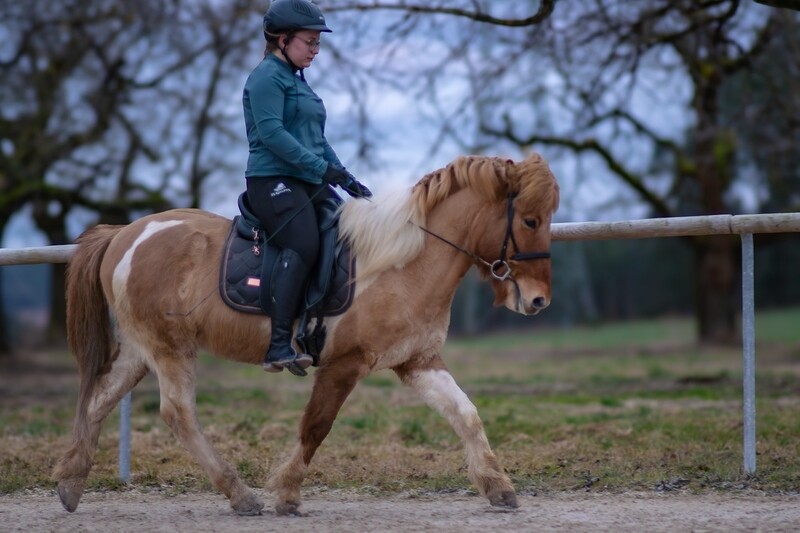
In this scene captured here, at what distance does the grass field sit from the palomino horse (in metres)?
0.96

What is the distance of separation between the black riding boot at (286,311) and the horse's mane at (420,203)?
349 millimetres

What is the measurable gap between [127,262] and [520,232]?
7.61ft

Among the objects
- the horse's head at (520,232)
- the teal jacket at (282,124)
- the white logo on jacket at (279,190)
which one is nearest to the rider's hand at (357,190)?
the teal jacket at (282,124)

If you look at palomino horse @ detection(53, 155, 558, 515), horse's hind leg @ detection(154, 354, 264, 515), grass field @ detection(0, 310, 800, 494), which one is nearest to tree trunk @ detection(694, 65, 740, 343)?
grass field @ detection(0, 310, 800, 494)

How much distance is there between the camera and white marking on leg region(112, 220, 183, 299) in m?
5.52

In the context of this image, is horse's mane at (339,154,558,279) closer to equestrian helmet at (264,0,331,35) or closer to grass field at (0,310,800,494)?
equestrian helmet at (264,0,331,35)

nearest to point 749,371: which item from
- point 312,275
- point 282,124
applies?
point 312,275

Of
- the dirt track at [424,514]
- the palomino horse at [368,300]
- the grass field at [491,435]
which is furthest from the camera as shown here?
the grass field at [491,435]

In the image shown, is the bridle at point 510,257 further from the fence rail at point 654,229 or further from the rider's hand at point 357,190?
the fence rail at point 654,229

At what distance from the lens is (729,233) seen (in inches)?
238

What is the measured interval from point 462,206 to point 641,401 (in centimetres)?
685

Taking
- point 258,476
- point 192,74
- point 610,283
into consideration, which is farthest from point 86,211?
point 610,283

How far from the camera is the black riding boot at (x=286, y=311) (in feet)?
16.8

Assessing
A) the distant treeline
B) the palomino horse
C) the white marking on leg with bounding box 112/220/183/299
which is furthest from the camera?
the distant treeline
